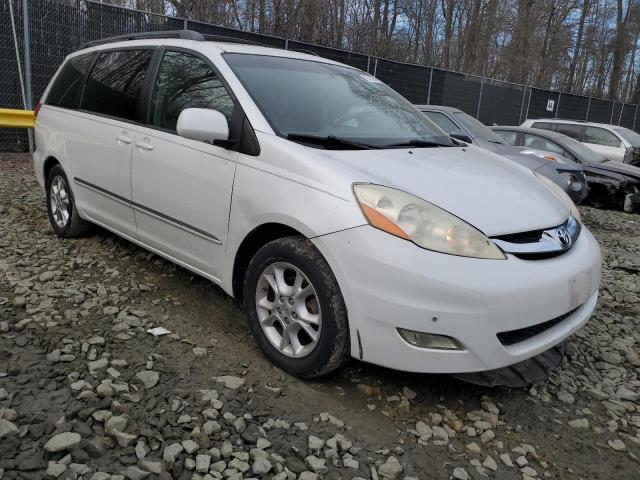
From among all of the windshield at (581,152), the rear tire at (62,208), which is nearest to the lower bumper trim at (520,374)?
the rear tire at (62,208)

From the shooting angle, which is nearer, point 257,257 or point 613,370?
point 257,257

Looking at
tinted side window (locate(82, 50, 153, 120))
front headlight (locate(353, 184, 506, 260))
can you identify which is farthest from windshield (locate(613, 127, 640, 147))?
front headlight (locate(353, 184, 506, 260))

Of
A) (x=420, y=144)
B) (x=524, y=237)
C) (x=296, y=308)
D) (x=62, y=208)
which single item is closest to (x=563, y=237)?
(x=524, y=237)

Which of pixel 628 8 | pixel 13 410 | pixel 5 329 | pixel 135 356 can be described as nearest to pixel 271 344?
pixel 135 356

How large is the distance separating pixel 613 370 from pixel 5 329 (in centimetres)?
349

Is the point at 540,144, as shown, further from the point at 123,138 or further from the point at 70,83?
the point at 123,138

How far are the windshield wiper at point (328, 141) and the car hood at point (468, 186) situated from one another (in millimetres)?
87

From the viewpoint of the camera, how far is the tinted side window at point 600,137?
12492 millimetres

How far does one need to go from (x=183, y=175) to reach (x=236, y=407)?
4.66 ft

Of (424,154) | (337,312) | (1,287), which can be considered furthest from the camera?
(1,287)

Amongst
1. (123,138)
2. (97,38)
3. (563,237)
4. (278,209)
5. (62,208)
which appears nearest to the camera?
(278,209)

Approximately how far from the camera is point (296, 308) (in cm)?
271

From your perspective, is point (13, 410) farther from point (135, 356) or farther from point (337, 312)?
point (337, 312)

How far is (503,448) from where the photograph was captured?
2436 mm
